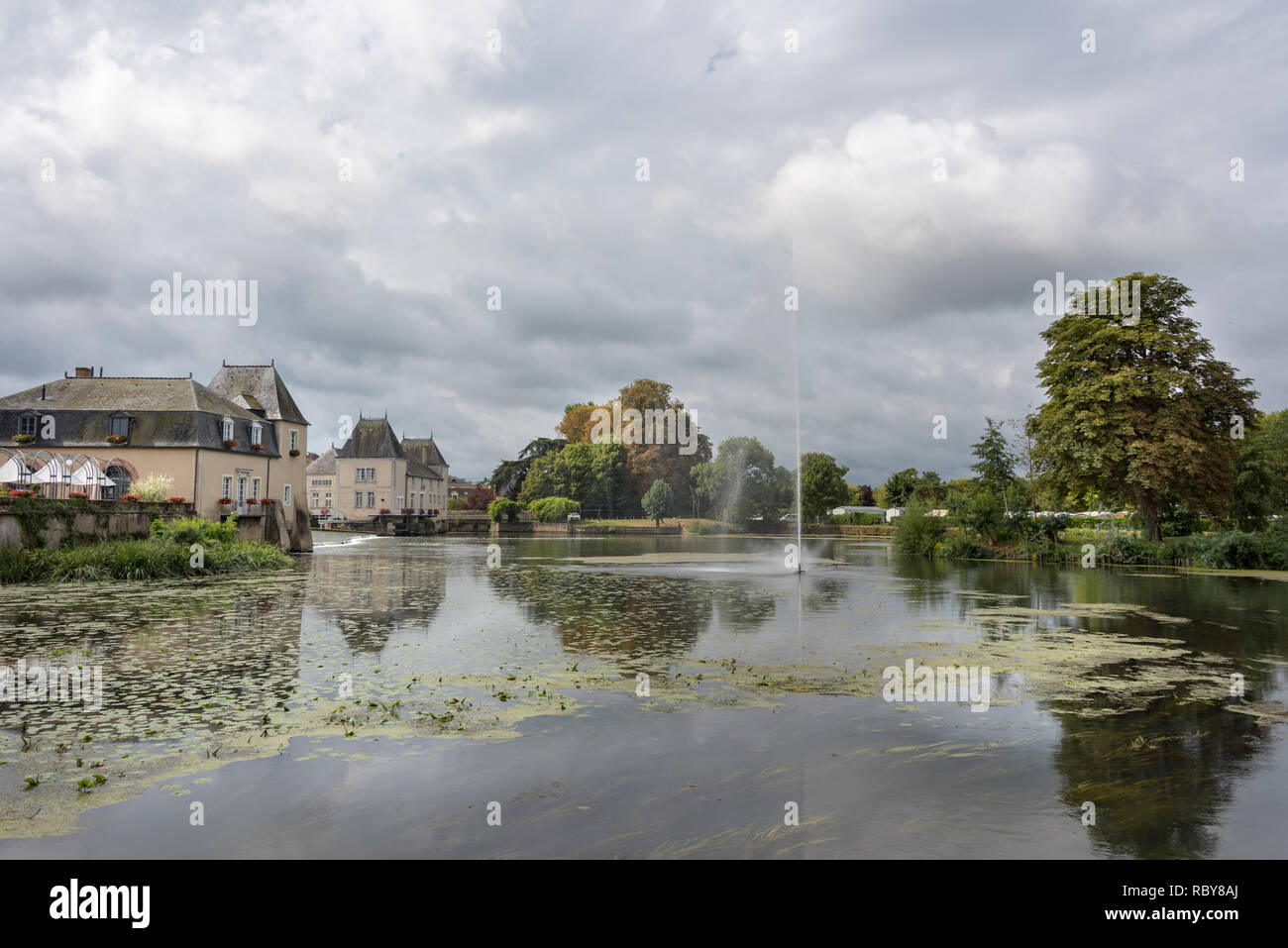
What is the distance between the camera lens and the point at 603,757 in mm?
6625

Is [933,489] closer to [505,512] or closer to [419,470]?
[505,512]

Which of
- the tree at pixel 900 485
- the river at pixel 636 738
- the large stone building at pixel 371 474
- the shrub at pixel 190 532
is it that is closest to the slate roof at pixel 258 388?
the shrub at pixel 190 532

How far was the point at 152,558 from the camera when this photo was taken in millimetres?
22578

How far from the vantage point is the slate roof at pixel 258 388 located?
44.2 meters

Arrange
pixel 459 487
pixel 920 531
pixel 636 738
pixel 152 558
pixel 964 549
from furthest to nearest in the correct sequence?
pixel 459 487, pixel 920 531, pixel 964 549, pixel 152 558, pixel 636 738

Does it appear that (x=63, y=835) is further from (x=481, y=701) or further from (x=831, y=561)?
(x=831, y=561)

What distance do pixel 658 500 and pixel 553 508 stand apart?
1109cm

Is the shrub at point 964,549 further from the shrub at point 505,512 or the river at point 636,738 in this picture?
the shrub at point 505,512

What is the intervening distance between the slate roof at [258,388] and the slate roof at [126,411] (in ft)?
14.7

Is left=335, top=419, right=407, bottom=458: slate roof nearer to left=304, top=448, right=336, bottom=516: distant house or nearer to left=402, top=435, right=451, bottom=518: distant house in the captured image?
left=304, top=448, right=336, bottom=516: distant house

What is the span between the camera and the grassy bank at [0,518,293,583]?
2064 cm

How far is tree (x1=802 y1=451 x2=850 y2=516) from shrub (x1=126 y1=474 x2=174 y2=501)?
207 feet

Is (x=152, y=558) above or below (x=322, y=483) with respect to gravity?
below

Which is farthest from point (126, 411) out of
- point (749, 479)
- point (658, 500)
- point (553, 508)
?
point (658, 500)
